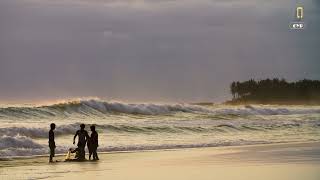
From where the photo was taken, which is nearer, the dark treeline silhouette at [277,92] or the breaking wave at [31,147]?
the breaking wave at [31,147]

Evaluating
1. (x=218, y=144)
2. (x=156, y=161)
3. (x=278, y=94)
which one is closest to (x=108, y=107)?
(x=218, y=144)

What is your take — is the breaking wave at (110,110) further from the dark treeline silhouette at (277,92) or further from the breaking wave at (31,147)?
the dark treeline silhouette at (277,92)

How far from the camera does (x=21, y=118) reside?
46.2 meters

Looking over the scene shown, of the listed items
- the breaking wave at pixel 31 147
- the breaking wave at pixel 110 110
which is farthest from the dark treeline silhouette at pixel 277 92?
the breaking wave at pixel 31 147

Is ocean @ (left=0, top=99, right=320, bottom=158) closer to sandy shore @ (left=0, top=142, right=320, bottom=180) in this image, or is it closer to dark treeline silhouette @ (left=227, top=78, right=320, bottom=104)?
sandy shore @ (left=0, top=142, right=320, bottom=180)

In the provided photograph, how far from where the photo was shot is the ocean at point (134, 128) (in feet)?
98.9

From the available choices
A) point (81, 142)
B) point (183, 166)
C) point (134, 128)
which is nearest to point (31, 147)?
point (81, 142)

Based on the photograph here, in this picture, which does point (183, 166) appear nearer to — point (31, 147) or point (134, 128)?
point (31, 147)

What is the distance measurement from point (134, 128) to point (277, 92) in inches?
3453

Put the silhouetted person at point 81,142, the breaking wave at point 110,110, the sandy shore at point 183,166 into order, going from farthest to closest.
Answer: the breaking wave at point 110,110, the silhouetted person at point 81,142, the sandy shore at point 183,166

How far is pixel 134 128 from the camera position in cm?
4084

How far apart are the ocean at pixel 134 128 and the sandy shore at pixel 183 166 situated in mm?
5147

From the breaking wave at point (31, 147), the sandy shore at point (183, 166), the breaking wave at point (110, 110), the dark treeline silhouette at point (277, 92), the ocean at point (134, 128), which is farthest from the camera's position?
the dark treeline silhouette at point (277, 92)

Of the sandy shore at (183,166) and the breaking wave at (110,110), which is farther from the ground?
the breaking wave at (110,110)
